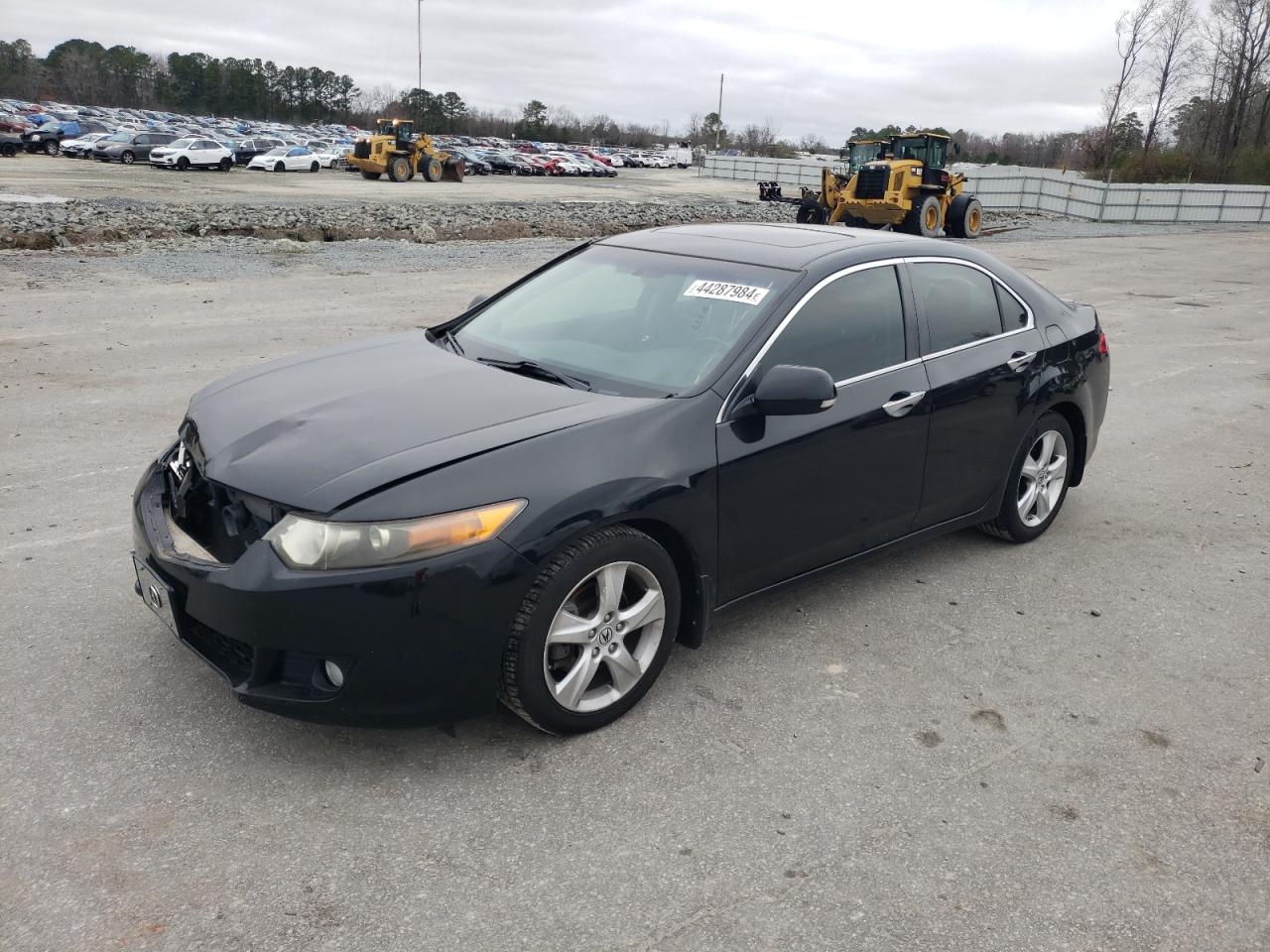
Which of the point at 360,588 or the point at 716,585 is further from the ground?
the point at 360,588

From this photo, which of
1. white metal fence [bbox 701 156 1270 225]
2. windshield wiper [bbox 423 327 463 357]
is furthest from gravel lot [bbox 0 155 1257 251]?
windshield wiper [bbox 423 327 463 357]

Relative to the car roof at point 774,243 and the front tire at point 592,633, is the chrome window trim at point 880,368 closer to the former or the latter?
the car roof at point 774,243

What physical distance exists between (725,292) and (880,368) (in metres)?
0.71

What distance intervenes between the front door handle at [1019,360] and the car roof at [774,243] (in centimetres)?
57

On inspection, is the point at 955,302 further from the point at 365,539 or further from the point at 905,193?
the point at 905,193

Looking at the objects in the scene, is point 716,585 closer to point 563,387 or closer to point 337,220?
point 563,387

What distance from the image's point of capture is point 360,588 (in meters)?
2.78

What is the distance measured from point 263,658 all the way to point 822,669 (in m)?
2.00

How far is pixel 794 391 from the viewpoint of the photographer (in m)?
3.43

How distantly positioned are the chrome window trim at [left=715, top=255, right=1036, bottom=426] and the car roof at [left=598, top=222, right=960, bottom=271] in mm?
47

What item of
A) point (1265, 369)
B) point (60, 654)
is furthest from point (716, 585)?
point (1265, 369)

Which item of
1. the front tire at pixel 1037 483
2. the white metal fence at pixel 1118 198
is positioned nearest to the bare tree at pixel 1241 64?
the white metal fence at pixel 1118 198

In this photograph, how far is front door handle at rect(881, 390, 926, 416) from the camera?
13.2ft

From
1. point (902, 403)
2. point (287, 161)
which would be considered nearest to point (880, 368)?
point (902, 403)
